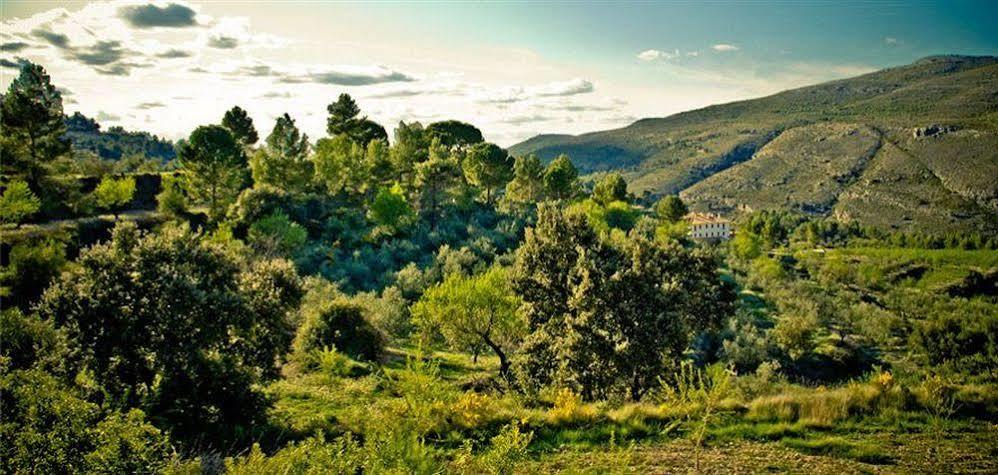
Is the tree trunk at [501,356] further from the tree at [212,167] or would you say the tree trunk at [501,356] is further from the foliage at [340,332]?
the tree at [212,167]

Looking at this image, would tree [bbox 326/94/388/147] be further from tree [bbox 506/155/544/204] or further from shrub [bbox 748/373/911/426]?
shrub [bbox 748/373/911/426]

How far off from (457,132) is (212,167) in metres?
43.2

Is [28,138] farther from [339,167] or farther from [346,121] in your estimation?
[346,121]

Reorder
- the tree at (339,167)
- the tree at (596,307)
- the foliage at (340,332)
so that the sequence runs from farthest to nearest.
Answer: the tree at (339,167), the foliage at (340,332), the tree at (596,307)

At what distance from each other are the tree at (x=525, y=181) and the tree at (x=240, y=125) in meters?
37.1

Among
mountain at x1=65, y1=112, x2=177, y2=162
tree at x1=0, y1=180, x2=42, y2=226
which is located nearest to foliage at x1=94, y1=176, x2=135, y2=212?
tree at x1=0, y1=180, x2=42, y2=226

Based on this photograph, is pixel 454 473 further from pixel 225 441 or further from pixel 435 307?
pixel 435 307

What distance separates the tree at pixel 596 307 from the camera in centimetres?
2289

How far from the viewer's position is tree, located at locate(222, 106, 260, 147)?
69.8 metres

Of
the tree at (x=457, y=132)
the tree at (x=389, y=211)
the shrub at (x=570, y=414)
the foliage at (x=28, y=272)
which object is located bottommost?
the shrub at (x=570, y=414)

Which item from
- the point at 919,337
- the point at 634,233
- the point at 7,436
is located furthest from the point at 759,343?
the point at 7,436

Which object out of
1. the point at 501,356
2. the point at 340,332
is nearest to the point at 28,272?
the point at 340,332

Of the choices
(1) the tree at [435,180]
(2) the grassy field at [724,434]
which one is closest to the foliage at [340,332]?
(2) the grassy field at [724,434]

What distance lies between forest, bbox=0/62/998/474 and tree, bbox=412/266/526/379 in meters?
0.13
